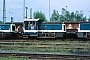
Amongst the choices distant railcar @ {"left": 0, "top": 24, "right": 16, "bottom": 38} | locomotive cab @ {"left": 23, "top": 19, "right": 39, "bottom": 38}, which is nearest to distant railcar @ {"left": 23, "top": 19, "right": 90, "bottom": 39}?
locomotive cab @ {"left": 23, "top": 19, "right": 39, "bottom": 38}

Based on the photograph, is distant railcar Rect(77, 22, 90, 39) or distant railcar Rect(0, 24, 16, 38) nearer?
distant railcar Rect(77, 22, 90, 39)

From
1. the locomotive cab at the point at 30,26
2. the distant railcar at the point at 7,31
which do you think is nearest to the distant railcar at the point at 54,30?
the locomotive cab at the point at 30,26

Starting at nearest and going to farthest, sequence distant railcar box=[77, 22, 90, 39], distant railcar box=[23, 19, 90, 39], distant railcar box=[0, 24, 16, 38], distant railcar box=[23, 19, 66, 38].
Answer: distant railcar box=[77, 22, 90, 39], distant railcar box=[23, 19, 90, 39], distant railcar box=[23, 19, 66, 38], distant railcar box=[0, 24, 16, 38]

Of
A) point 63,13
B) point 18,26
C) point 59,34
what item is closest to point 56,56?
point 59,34

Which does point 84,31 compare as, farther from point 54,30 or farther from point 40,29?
point 40,29

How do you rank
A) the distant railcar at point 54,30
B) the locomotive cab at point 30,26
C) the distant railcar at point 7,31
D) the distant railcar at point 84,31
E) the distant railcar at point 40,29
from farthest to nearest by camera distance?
the locomotive cab at point 30,26 < the distant railcar at point 7,31 < the distant railcar at point 40,29 < the distant railcar at point 54,30 < the distant railcar at point 84,31

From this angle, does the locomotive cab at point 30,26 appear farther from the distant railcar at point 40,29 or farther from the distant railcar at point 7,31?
the distant railcar at point 7,31

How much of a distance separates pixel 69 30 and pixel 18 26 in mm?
8438

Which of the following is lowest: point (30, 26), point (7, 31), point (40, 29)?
point (7, 31)

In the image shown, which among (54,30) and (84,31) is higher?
(54,30)

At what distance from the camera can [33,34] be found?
2589 cm

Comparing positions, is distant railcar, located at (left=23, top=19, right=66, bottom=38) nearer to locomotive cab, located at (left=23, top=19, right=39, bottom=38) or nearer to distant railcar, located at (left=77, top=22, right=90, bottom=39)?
locomotive cab, located at (left=23, top=19, right=39, bottom=38)

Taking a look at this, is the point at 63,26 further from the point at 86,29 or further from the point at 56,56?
the point at 56,56

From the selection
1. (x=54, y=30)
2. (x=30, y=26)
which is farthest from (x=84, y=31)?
(x=30, y=26)
